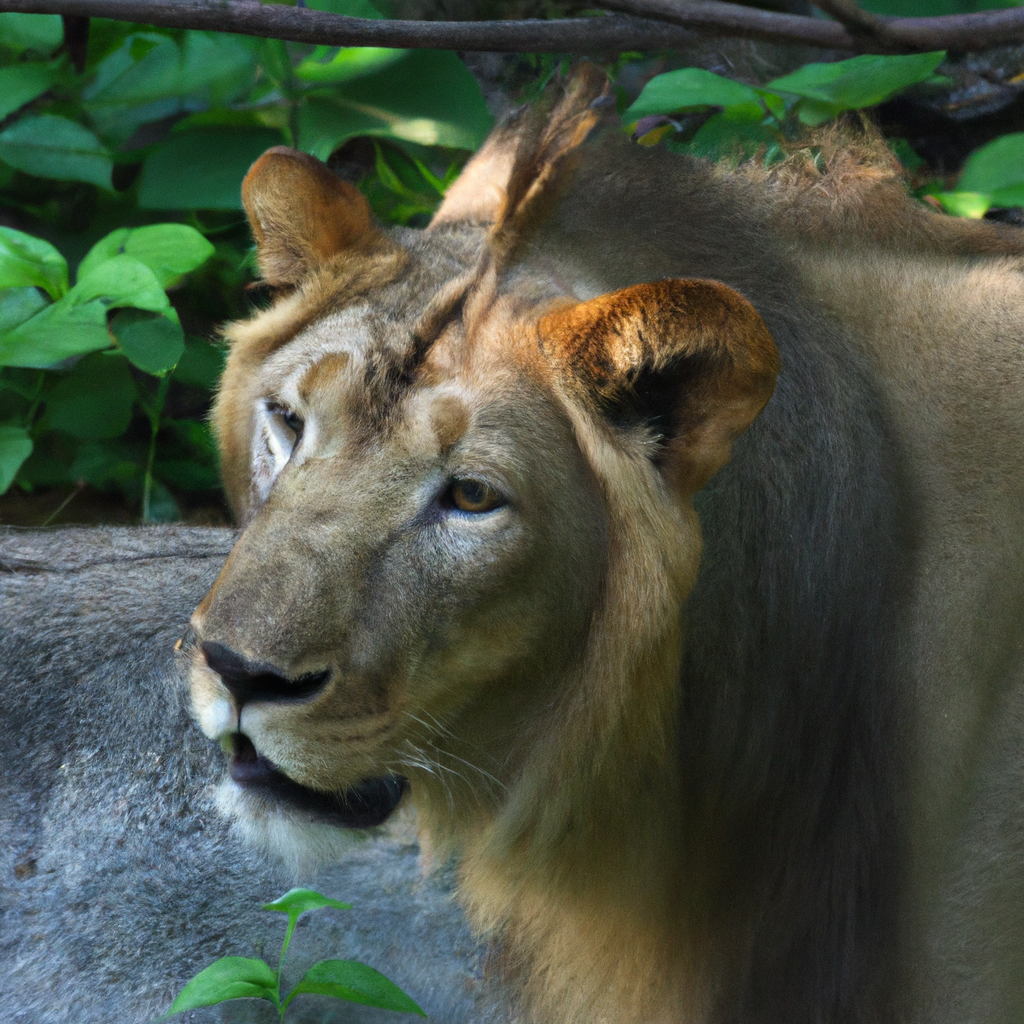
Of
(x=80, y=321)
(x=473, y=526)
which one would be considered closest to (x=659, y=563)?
(x=473, y=526)

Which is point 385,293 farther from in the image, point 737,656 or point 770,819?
point 770,819

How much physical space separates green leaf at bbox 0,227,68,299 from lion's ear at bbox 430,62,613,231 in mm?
Answer: 1358

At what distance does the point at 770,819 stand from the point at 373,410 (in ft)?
3.08

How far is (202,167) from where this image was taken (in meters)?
3.22

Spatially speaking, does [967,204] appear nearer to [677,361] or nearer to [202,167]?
[677,361]

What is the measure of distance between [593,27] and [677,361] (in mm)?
756

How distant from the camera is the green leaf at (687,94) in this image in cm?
224

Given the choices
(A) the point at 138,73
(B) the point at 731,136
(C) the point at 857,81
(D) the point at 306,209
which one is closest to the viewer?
(D) the point at 306,209

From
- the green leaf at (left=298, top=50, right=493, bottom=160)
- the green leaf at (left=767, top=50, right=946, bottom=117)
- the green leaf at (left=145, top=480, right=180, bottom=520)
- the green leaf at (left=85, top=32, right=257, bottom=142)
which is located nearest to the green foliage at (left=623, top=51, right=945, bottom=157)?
the green leaf at (left=767, top=50, right=946, bottom=117)

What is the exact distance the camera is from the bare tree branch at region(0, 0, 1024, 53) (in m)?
1.74

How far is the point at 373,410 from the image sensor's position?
5.13 feet

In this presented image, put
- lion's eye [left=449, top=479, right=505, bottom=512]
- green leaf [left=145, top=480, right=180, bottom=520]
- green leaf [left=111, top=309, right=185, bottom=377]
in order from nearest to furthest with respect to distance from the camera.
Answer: lion's eye [left=449, top=479, right=505, bottom=512], green leaf [left=111, top=309, right=185, bottom=377], green leaf [left=145, top=480, right=180, bottom=520]

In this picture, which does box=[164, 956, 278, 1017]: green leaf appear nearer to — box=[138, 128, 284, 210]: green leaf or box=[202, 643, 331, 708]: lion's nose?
box=[202, 643, 331, 708]: lion's nose

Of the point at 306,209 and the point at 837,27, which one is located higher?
the point at 837,27
